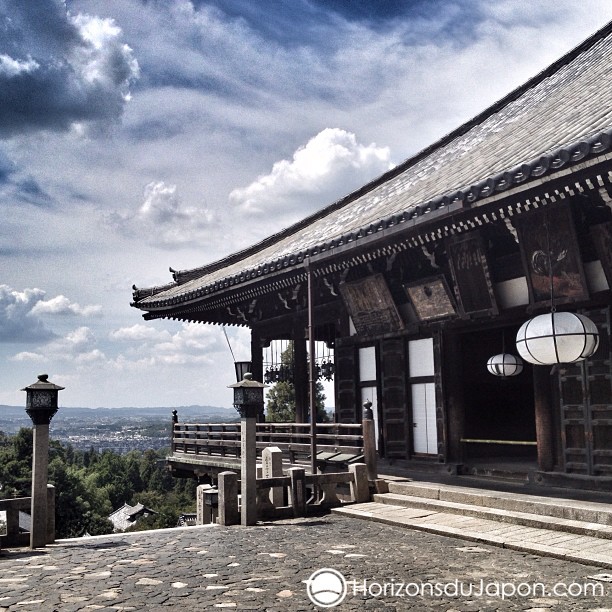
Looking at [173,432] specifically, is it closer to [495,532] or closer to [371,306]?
[371,306]

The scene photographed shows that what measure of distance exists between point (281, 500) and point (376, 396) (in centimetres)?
405

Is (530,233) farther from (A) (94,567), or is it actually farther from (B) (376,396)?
(A) (94,567)

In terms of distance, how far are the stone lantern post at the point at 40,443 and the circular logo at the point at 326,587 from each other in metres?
4.19

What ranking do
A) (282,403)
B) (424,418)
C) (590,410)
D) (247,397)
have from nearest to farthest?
1. (590,410)
2. (247,397)
3. (424,418)
4. (282,403)

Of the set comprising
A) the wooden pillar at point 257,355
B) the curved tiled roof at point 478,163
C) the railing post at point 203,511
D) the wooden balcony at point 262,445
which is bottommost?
the railing post at point 203,511

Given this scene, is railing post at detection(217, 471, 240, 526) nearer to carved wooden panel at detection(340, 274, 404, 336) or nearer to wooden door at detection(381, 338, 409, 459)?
wooden door at detection(381, 338, 409, 459)

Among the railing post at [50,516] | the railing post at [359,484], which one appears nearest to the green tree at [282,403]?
the railing post at [359,484]

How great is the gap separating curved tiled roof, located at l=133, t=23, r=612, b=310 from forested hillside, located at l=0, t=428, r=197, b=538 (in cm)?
2496

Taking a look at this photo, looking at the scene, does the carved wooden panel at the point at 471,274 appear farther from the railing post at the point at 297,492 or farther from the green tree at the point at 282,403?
the green tree at the point at 282,403

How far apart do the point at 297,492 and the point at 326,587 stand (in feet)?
14.0

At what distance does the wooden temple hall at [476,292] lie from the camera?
9.02m

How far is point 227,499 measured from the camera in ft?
31.8

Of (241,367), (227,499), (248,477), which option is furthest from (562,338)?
(241,367)

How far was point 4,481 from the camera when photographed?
57438mm
